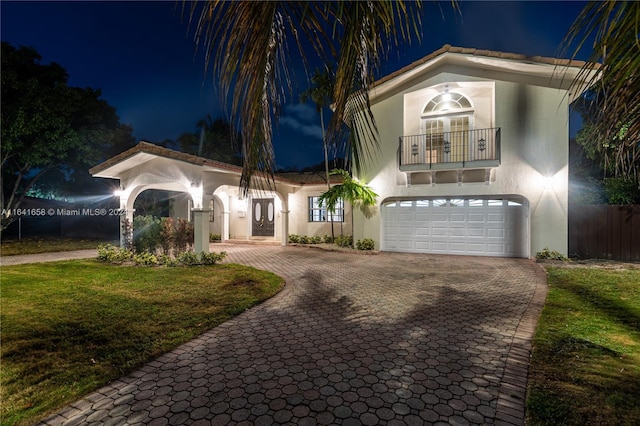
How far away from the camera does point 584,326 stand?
4691 millimetres

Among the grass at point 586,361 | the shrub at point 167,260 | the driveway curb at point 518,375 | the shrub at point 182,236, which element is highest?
the shrub at point 182,236

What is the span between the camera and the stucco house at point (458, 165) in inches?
430

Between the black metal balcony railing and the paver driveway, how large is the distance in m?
6.31

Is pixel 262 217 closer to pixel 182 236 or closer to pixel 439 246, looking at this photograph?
→ pixel 182 236

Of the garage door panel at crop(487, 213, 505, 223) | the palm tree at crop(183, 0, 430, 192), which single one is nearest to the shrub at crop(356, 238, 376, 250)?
the garage door panel at crop(487, 213, 505, 223)

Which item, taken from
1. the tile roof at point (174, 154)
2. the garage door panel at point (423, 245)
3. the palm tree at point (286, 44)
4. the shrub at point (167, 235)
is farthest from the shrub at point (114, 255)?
the palm tree at point (286, 44)

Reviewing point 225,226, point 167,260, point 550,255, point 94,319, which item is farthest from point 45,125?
point 550,255

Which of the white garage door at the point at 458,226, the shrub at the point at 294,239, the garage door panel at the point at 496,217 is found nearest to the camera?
the white garage door at the point at 458,226

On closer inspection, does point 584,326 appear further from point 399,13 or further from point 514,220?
point 514,220

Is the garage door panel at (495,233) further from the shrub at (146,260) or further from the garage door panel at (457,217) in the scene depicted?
the shrub at (146,260)

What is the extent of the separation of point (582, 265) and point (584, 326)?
22.7 feet

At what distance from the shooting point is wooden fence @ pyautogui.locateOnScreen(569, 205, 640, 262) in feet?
35.7

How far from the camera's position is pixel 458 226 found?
12719 mm

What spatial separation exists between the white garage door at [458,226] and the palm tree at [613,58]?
1152cm
